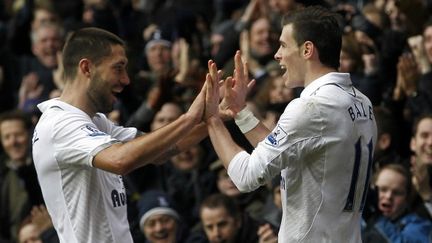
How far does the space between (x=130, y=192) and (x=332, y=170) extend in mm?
5257

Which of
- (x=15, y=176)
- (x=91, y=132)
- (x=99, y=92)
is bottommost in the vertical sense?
(x=91, y=132)

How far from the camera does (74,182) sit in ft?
27.1

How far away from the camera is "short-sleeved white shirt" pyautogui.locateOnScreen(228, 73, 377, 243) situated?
7.76m

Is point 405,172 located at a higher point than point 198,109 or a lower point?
lower

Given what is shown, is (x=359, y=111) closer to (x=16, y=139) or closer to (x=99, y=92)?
(x=99, y=92)

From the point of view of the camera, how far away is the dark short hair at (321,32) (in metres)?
7.89

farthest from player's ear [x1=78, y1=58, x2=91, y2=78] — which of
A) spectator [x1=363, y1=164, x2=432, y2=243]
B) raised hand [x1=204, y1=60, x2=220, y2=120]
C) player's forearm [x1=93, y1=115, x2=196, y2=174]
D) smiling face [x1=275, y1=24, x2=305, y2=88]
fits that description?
spectator [x1=363, y1=164, x2=432, y2=243]

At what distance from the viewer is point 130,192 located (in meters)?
12.8

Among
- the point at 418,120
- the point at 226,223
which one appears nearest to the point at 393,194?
the point at 418,120

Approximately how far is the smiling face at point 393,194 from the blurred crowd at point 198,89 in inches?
0.4

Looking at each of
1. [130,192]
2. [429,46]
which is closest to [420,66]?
[429,46]

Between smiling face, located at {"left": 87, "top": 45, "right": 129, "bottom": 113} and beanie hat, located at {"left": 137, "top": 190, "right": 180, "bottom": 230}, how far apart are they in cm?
353

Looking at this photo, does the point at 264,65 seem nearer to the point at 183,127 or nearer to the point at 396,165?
the point at 396,165

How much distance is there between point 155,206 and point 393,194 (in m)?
2.18
